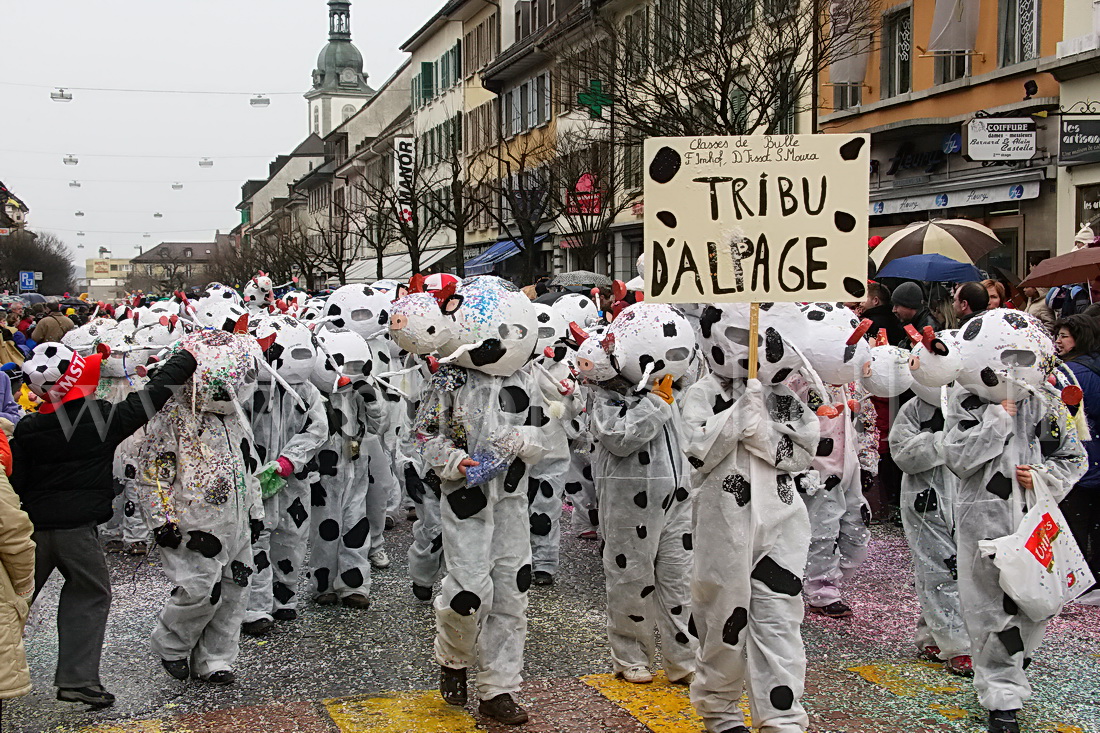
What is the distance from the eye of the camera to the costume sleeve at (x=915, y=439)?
6.11m

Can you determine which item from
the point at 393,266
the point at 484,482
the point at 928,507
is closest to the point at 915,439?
the point at 928,507

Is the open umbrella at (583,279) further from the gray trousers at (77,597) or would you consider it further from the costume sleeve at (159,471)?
Result: the gray trousers at (77,597)

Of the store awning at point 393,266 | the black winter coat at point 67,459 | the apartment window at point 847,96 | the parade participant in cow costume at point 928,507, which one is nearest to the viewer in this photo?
the black winter coat at point 67,459

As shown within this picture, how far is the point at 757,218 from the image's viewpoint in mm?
4887

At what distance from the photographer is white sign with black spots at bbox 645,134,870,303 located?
15.7 ft

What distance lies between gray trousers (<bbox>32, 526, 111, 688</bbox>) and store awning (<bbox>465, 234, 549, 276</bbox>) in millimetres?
31168

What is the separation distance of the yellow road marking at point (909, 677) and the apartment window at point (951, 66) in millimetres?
14901

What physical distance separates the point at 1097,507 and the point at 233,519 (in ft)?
18.3

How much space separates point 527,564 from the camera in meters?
5.52

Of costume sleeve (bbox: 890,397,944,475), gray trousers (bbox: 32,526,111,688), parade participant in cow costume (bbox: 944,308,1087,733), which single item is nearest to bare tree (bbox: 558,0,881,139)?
costume sleeve (bbox: 890,397,944,475)

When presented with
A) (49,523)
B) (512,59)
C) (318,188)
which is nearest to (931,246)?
(49,523)

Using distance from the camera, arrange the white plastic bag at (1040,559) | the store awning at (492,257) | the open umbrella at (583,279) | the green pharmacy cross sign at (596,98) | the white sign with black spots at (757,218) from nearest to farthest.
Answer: the white sign with black spots at (757,218), the white plastic bag at (1040,559), the open umbrella at (583,279), the green pharmacy cross sign at (596,98), the store awning at (492,257)

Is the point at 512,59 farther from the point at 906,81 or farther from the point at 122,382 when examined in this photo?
the point at 122,382

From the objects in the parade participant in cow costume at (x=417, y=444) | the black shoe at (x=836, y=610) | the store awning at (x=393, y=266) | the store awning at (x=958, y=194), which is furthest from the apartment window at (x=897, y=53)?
the store awning at (x=393, y=266)
